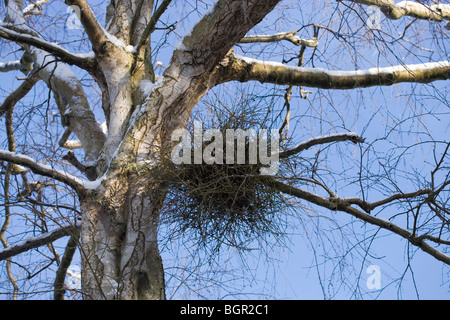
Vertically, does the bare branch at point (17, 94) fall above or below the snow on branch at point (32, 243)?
above

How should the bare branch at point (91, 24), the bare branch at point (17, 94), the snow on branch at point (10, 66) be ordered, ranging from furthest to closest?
the snow on branch at point (10, 66)
the bare branch at point (17, 94)
the bare branch at point (91, 24)

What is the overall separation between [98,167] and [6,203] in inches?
17.0

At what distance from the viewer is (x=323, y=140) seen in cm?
232

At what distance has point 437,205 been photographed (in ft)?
6.99

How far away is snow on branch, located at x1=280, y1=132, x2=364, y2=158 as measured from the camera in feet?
7.47

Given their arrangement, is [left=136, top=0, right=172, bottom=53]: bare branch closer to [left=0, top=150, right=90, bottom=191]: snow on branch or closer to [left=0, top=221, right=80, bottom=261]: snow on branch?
[left=0, top=150, right=90, bottom=191]: snow on branch

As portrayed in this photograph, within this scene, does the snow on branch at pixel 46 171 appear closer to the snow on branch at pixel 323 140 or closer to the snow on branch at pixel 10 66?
the snow on branch at pixel 323 140

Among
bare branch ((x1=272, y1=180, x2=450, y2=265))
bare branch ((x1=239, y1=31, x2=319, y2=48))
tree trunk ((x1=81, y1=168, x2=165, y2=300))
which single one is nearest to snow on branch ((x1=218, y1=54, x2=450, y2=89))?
bare branch ((x1=239, y1=31, x2=319, y2=48))

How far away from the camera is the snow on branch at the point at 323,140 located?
7.47ft

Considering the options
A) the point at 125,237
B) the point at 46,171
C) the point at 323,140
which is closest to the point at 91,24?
the point at 46,171

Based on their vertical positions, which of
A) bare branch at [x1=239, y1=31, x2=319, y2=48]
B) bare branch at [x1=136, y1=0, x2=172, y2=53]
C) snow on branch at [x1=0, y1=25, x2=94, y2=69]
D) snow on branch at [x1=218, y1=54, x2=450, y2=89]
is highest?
bare branch at [x1=239, y1=31, x2=319, y2=48]

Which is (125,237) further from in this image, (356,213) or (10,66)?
(10,66)

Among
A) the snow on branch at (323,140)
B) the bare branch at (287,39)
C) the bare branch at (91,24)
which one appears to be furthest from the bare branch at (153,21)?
the snow on branch at (323,140)
